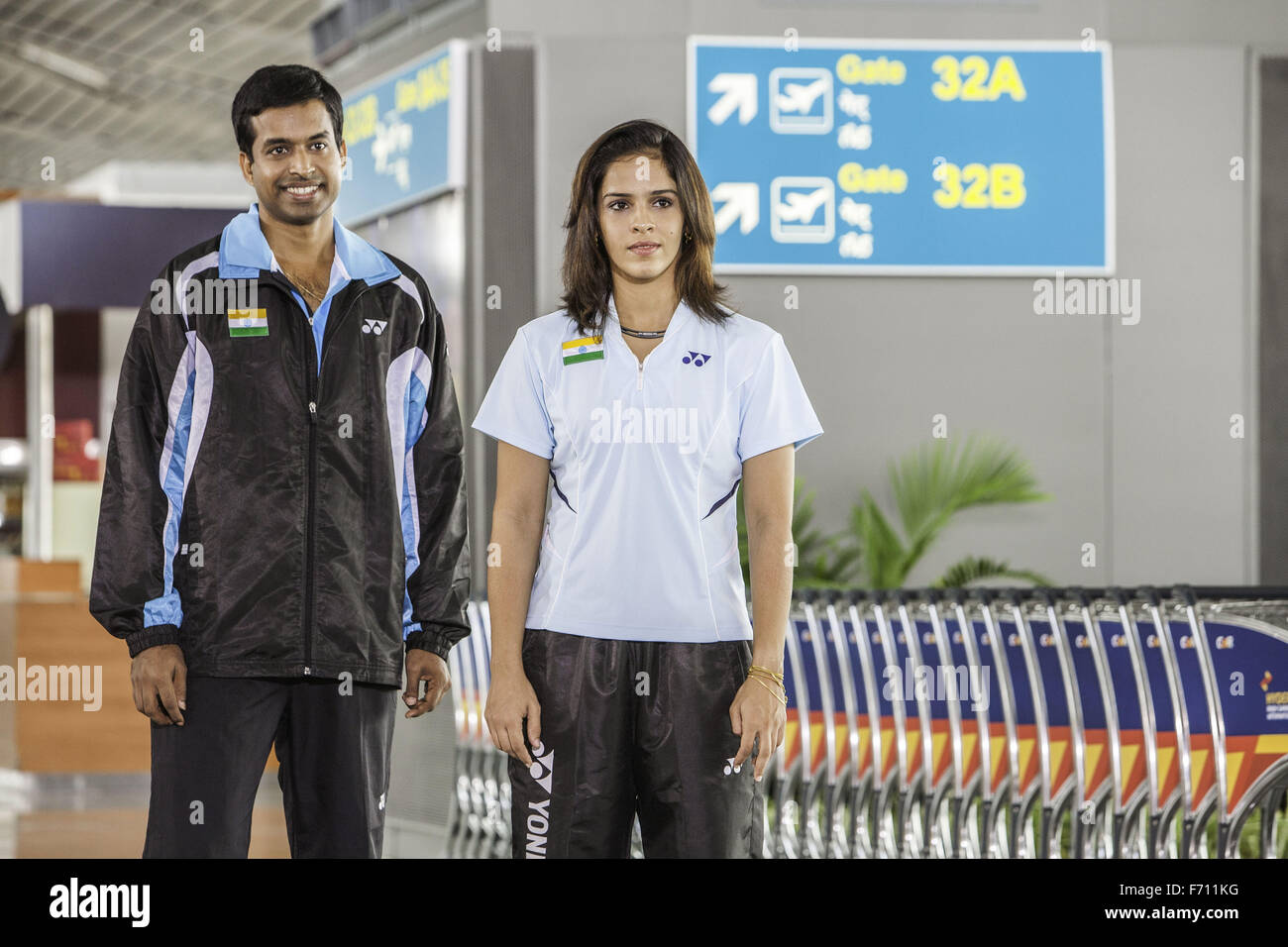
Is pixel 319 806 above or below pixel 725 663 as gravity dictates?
below

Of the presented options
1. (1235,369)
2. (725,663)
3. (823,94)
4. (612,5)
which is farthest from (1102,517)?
(725,663)

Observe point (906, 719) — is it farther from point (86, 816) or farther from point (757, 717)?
point (86, 816)

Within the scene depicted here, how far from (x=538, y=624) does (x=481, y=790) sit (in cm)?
299

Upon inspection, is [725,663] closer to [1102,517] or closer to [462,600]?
[462,600]

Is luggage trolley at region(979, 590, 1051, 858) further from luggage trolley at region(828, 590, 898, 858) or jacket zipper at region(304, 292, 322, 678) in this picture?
jacket zipper at region(304, 292, 322, 678)

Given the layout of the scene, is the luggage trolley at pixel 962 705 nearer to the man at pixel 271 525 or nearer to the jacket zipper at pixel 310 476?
the man at pixel 271 525

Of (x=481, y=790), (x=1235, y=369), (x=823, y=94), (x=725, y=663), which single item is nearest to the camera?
(x=725, y=663)

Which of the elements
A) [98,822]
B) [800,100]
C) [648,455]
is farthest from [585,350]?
[98,822]

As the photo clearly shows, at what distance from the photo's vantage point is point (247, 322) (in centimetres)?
264

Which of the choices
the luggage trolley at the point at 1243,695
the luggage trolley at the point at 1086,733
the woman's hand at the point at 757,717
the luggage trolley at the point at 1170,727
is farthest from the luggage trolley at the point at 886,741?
the woman's hand at the point at 757,717

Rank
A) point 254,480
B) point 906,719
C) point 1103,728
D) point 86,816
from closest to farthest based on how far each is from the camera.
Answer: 1. point 254,480
2. point 1103,728
3. point 906,719
4. point 86,816

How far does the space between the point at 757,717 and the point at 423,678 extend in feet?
1.97

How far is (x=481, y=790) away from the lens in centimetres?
543
